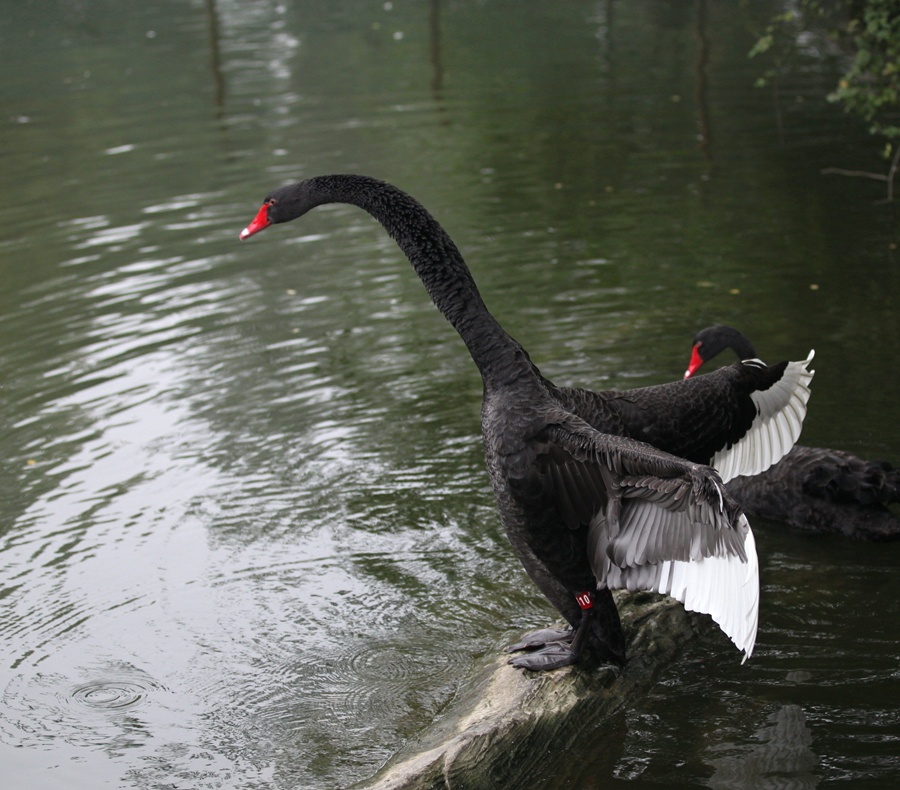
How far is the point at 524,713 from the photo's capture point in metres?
3.68

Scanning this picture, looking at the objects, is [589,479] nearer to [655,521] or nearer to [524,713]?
[655,521]

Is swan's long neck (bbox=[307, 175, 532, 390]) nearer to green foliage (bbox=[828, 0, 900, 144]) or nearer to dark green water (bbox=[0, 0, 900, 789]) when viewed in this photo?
dark green water (bbox=[0, 0, 900, 789])

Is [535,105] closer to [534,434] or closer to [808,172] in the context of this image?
[808,172]

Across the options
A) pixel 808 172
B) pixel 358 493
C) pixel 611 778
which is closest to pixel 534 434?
pixel 611 778

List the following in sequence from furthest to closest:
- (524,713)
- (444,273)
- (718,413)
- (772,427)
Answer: (772,427) → (718,413) → (444,273) → (524,713)

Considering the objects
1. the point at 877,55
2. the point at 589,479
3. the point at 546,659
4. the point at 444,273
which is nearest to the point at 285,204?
the point at 444,273

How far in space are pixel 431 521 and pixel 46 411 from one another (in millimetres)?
2922

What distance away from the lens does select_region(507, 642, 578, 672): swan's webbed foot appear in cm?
387

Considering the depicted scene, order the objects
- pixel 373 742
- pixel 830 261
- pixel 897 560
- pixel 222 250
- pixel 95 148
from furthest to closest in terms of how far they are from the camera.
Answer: pixel 95 148
pixel 222 250
pixel 830 261
pixel 897 560
pixel 373 742

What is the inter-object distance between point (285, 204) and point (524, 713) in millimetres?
2034

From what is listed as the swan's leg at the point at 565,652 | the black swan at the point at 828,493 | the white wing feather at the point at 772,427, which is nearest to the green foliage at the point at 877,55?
the black swan at the point at 828,493

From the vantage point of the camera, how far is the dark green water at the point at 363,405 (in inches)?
160

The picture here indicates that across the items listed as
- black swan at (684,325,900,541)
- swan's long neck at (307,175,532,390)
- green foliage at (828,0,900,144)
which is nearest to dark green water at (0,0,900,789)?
black swan at (684,325,900,541)

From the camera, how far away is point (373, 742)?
398cm
